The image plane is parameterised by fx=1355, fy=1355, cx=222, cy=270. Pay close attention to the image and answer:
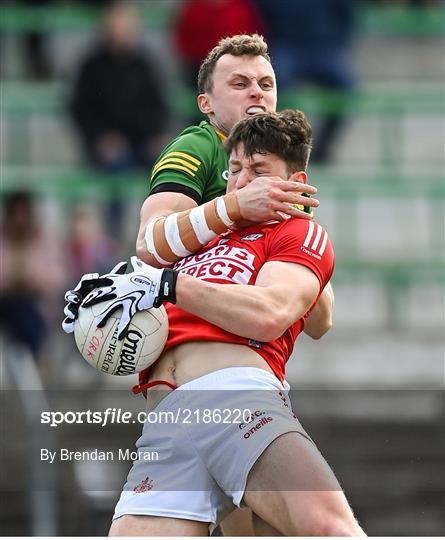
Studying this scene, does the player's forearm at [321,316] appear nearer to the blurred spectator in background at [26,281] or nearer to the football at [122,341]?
the football at [122,341]

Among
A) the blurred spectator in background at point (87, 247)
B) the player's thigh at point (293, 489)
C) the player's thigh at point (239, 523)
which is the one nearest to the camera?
the player's thigh at point (293, 489)

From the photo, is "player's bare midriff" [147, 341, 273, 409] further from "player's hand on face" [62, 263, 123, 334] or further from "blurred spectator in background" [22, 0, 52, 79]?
"blurred spectator in background" [22, 0, 52, 79]

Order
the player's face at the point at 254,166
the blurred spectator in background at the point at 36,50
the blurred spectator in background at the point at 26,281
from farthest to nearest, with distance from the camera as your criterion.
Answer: the blurred spectator in background at the point at 36,50 → the blurred spectator in background at the point at 26,281 → the player's face at the point at 254,166

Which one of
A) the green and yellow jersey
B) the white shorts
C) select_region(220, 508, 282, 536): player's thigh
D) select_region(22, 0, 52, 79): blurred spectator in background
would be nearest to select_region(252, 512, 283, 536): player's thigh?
select_region(220, 508, 282, 536): player's thigh

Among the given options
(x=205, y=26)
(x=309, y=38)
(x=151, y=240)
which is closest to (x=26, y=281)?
(x=205, y=26)

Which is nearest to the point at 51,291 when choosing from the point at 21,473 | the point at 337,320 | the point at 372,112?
the point at 21,473

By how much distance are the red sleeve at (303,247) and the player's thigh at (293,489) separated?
1.62 ft

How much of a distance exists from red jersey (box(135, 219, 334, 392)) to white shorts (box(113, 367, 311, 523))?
0.11m

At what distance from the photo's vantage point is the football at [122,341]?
3818 millimetres

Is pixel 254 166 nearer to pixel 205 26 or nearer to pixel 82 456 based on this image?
pixel 82 456

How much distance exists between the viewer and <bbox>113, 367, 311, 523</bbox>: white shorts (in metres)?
3.80

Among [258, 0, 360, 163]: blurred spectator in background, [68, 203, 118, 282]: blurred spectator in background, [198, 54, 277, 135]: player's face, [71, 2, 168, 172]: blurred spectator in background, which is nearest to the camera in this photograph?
[198, 54, 277, 135]: player's face

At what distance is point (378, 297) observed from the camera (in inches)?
354

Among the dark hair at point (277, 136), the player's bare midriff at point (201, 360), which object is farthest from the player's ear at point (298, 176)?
the player's bare midriff at point (201, 360)
